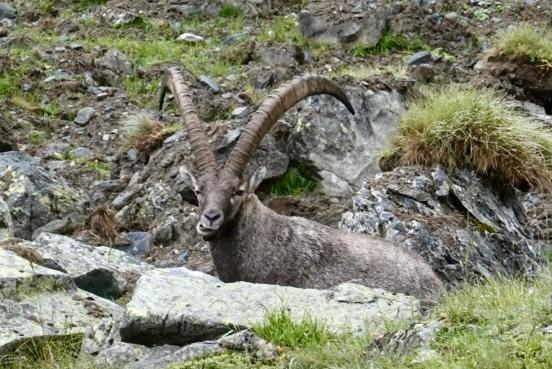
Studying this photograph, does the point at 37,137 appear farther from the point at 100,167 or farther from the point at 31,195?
the point at 31,195

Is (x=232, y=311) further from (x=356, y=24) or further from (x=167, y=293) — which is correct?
(x=356, y=24)

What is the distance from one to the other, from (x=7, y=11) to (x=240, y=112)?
42.1 ft

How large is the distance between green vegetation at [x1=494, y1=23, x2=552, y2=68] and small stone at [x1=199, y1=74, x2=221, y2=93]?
577 centimetres

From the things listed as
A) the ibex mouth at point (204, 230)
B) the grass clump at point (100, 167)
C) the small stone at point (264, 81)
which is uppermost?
the ibex mouth at point (204, 230)

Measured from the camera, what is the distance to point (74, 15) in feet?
90.5

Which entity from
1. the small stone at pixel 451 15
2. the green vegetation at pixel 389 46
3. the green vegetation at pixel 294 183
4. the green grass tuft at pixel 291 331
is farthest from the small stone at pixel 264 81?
the green grass tuft at pixel 291 331

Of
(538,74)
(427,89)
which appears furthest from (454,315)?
(538,74)

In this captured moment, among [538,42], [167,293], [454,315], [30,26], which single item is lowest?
[30,26]

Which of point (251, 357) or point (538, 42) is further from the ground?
point (251, 357)

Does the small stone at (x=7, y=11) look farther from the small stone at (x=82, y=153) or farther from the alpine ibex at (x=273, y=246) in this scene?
the alpine ibex at (x=273, y=246)

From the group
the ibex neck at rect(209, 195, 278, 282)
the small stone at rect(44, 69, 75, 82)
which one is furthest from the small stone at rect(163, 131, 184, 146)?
the ibex neck at rect(209, 195, 278, 282)

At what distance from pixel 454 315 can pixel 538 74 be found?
12.7 meters

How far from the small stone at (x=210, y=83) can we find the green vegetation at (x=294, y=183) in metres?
5.83

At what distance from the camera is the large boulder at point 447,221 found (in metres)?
12.3
